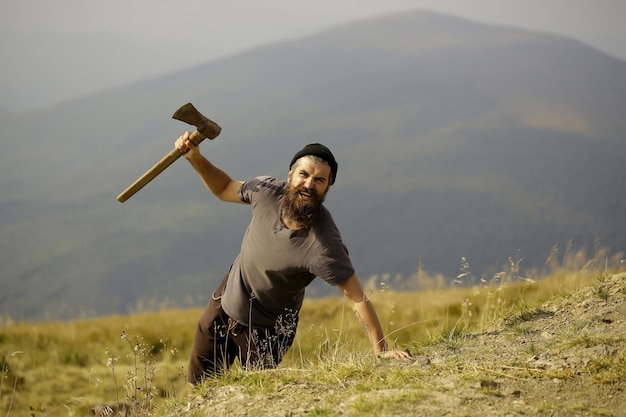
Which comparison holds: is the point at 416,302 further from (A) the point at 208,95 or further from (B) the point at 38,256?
(A) the point at 208,95

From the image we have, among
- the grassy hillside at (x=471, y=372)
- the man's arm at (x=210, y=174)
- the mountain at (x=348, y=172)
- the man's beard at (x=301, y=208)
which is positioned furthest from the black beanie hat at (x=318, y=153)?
the mountain at (x=348, y=172)

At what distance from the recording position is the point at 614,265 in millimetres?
7352

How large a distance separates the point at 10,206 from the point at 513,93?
116757 mm

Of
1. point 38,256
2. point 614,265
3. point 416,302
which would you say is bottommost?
point 38,256

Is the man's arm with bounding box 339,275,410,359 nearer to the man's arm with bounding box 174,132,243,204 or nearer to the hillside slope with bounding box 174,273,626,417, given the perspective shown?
the hillside slope with bounding box 174,273,626,417

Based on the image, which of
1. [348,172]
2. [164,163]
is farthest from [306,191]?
[348,172]

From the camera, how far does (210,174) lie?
4996mm

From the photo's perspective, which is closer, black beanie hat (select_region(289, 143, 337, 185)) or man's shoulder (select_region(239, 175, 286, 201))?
black beanie hat (select_region(289, 143, 337, 185))

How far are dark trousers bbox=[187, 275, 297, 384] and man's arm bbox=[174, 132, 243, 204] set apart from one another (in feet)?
2.17

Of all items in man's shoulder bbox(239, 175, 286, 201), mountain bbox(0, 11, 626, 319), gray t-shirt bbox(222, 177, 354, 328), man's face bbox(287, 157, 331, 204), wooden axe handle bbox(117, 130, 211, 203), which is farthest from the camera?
mountain bbox(0, 11, 626, 319)

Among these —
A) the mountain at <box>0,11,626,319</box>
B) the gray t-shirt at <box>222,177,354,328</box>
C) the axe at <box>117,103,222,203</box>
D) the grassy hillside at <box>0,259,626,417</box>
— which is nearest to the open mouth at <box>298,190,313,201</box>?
the gray t-shirt at <box>222,177,354,328</box>

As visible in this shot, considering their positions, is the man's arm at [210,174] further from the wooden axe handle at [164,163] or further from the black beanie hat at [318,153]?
the black beanie hat at [318,153]

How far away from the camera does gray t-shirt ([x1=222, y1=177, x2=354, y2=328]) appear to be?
173 inches

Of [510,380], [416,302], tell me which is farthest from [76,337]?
[510,380]
